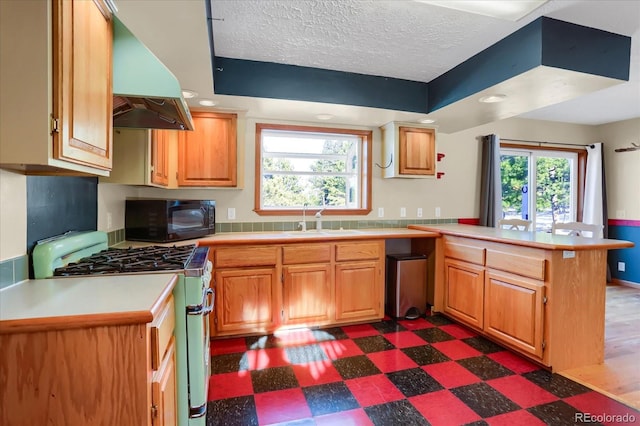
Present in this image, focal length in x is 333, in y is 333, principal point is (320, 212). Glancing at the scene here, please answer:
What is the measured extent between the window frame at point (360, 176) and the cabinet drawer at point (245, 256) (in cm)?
69

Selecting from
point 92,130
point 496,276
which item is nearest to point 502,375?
point 496,276

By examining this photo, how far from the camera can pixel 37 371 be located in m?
0.96

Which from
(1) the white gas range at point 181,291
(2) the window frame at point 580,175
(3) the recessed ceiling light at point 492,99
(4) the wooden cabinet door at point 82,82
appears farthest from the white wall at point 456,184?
(3) the recessed ceiling light at point 492,99

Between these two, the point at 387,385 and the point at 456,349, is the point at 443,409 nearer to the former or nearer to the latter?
the point at 387,385

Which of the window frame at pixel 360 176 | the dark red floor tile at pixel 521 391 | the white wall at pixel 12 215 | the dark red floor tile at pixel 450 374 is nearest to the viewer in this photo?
the white wall at pixel 12 215

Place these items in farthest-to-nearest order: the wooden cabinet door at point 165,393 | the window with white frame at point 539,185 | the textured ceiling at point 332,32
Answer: the window with white frame at point 539,185
the textured ceiling at point 332,32
the wooden cabinet door at point 165,393

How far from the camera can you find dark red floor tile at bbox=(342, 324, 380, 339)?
2.95m

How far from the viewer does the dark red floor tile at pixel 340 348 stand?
256 cm

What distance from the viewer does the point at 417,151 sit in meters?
3.63

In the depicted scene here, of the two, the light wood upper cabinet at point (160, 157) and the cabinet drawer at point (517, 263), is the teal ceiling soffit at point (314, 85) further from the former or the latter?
the cabinet drawer at point (517, 263)

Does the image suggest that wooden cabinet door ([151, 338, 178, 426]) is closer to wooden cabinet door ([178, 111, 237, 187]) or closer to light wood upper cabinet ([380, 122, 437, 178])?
wooden cabinet door ([178, 111, 237, 187])

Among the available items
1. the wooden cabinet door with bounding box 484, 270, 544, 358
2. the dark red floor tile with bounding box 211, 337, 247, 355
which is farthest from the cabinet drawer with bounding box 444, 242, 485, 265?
the dark red floor tile with bounding box 211, 337, 247, 355

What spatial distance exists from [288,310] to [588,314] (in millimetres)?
2264

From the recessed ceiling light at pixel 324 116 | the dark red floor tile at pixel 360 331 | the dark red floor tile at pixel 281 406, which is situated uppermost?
the recessed ceiling light at pixel 324 116
